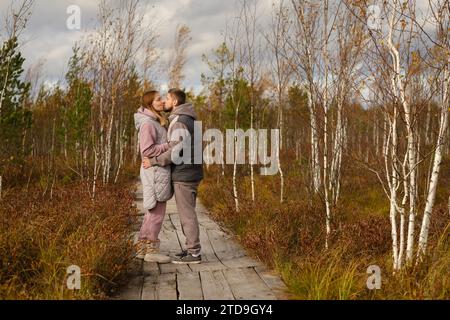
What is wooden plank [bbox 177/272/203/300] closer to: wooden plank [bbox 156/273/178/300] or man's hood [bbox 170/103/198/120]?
wooden plank [bbox 156/273/178/300]

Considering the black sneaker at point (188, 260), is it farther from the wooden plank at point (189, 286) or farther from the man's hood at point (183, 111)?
the man's hood at point (183, 111)

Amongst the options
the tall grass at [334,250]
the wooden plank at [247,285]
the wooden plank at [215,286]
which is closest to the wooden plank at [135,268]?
the wooden plank at [215,286]

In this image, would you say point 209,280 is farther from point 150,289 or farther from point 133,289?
point 133,289

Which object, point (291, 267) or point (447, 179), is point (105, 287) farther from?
point (447, 179)

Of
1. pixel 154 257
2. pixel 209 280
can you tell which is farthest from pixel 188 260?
pixel 209 280

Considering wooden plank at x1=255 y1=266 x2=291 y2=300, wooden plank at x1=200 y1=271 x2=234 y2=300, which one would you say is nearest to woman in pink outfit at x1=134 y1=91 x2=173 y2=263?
wooden plank at x1=200 y1=271 x2=234 y2=300

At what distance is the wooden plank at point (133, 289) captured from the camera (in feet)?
13.1

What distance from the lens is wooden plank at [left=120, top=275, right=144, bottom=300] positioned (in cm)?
398

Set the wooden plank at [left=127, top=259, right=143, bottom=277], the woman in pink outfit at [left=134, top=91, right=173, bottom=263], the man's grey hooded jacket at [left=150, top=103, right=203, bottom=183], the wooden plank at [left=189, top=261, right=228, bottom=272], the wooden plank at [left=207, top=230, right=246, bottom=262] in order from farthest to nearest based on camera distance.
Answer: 1. the wooden plank at [left=207, top=230, right=246, bottom=262]
2. the woman in pink outfit at [left=134, top=91, right=173, bottom=263]
3. the man's grey hooded jacket at [left=150, top=103, right=203, bottom=183]
4. the wooden plank at [left=189, top=261, right=228, bottom=272]
5. the wooden plank at [left=127, top=259, right=143, bottom=277]

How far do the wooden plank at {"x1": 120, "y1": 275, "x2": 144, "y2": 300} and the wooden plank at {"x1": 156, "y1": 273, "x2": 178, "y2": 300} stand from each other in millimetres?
178

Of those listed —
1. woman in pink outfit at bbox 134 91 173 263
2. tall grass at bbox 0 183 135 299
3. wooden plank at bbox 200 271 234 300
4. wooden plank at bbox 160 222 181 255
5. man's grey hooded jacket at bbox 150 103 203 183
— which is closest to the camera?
tall grass at bbox 0 183 135 299

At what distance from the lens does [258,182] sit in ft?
46.6
